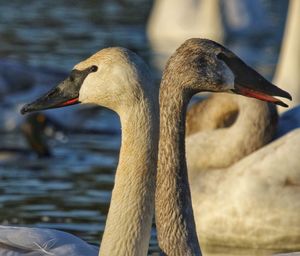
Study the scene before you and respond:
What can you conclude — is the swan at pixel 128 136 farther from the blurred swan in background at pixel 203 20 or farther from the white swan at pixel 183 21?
the blurred swan in background at pixel 203 20

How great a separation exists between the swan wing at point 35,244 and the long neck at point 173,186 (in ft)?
1.32

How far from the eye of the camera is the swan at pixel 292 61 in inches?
471

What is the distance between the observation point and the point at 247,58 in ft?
57.8

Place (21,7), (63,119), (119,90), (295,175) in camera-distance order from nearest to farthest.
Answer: (119,90), (295,175), (63,119), (21,7)

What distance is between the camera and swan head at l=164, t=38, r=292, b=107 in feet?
20.5

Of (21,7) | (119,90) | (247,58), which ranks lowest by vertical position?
(119,90)

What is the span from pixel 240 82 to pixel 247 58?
11.3 meters

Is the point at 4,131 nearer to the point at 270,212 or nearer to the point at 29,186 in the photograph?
the point at 29,186

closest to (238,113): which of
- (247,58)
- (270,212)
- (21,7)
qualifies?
(270,212)

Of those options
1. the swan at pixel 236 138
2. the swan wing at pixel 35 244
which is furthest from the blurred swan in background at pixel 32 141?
the swan wing at pixel 35 244

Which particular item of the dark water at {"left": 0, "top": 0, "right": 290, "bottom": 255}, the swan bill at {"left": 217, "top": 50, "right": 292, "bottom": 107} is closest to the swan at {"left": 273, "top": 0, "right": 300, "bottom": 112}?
the dark water at {"left": 0, "top": 0, "right": 290, "bottom": 255}

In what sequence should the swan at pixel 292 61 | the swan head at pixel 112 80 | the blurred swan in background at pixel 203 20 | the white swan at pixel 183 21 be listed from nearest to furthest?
the swan head at pixel 112 80 < the swan at pixel 292 61 < the white swan at pixel 183 21 < the blurred swan in background at pixel 203 20

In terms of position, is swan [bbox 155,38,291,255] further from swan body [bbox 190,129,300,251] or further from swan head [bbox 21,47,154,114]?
swan body [bbox 190,129,300,251]

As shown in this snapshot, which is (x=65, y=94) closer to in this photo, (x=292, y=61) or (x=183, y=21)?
(x=292, y=61)
